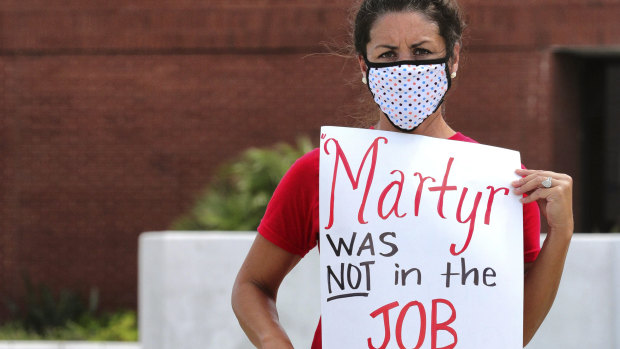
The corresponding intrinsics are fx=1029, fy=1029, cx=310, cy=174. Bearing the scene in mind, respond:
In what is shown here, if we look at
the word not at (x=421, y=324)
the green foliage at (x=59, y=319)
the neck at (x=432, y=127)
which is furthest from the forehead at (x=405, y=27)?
the green foliage at (x=59, y=319)

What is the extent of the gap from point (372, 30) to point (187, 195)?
28.2ft

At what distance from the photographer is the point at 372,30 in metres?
2.27

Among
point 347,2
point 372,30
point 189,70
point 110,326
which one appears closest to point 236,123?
point 189,70

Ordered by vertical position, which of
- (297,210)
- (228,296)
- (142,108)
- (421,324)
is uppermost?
(297,210)

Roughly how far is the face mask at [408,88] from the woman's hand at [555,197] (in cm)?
28

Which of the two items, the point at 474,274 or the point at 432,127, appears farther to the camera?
the point at 432,127

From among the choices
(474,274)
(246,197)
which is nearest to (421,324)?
(474,274)

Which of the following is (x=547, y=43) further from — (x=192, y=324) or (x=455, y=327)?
(x=455, y=327)

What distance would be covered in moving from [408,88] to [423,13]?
0.17 m

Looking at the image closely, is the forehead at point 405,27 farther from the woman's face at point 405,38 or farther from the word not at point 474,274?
the word not at point 474,274

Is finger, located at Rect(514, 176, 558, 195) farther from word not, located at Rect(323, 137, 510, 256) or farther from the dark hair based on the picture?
the dark hair

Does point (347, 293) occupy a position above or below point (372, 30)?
below

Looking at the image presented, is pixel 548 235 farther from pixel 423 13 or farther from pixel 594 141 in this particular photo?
pixel 594 141

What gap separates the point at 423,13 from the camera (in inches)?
88.3
